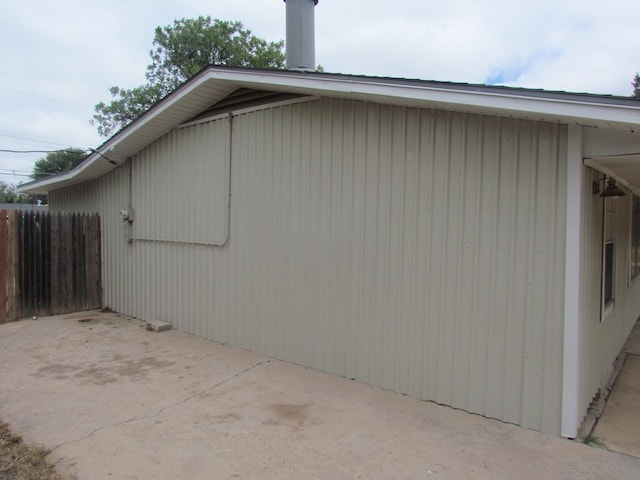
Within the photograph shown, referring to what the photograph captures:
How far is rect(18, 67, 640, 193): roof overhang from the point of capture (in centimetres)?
260

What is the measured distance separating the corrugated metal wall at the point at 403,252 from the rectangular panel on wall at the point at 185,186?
230mm

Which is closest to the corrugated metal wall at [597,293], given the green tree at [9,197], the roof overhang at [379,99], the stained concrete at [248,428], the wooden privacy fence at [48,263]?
the roof overhang at [379,99]

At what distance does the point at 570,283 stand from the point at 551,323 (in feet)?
1.09

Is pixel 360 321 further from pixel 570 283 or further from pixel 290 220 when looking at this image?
pixel 570 283

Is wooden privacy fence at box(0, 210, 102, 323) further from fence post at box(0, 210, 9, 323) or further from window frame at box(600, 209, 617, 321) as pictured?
window frame at box(600, 209, 617, 321)

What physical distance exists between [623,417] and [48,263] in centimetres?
813

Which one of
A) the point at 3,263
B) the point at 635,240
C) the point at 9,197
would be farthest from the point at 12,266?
the point at 9,197

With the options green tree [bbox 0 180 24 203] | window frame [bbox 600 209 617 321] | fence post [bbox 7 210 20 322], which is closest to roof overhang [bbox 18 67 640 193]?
window frame [bbox 600 209 617 321]

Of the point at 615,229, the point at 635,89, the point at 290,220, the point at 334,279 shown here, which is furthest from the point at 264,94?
the point at 635,89

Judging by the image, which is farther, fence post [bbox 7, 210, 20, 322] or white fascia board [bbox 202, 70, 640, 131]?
fence post [bbox 7, 210, 20, 322]

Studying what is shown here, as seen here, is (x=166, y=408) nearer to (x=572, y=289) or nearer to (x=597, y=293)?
(x=572, y=289)

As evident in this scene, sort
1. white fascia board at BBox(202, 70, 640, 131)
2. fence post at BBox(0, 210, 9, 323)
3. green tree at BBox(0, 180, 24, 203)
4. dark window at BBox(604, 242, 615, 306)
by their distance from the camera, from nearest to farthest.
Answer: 1. white fascia board at BBox(202, 70, 640, 131)
2. dark window at BBox(604, 242, 615, 306)
3. fence post at BBox(0, 210, 9, 323)
4. green tree at BBox(0, 180, 24, 203)

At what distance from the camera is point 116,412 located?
3496 millimetres

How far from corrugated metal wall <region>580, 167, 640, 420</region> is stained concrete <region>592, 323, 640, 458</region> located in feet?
0.47
